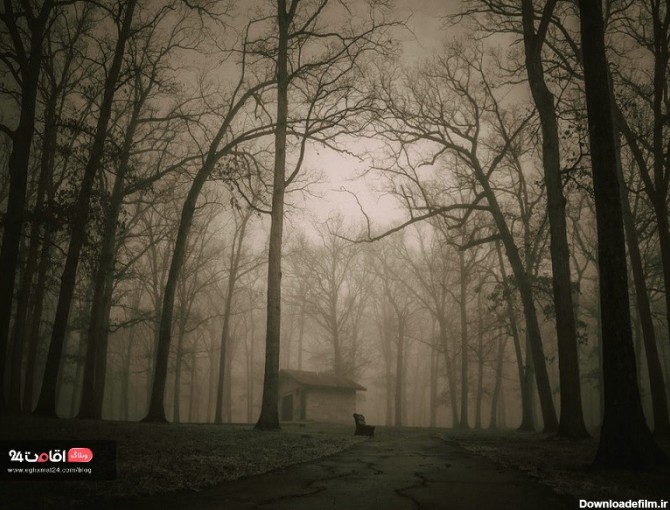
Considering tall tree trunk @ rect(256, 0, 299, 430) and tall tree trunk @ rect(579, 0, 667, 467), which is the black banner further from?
tall tree trunk @ rect(256, 0, 299, 430)

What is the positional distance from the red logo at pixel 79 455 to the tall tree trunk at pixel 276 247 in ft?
27.0

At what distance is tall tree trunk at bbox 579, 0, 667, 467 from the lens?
5711 mm

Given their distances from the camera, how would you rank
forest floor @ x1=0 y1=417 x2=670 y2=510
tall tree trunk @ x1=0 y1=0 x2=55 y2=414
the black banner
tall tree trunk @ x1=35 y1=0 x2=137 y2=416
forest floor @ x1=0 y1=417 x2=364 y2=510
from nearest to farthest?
forest floor @ x1=0 y1=417 x2=364 y2=510 → forest floor @ x1=0 y1=417 x2=670 y2=510 → the black banner → tall tree trunk @ x1=0 y1=0 x2=55 y2=414 → tall tree trunk @ x1=35 y1=0 x2=137 y2=416

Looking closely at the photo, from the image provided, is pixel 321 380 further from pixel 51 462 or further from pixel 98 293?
pixel 51 462

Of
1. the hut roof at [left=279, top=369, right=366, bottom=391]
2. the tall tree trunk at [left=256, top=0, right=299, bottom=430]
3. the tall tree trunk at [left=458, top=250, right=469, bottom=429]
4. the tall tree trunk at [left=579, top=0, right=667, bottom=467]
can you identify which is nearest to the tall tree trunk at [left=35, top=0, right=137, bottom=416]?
the tall tree trunk at [left=256, top=0, right=299, bottom=430]

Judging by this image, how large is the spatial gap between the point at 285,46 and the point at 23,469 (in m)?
15.1

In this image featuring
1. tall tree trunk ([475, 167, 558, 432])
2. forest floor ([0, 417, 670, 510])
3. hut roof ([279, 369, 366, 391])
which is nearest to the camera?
forest floor ([0, 417, 670, 510])

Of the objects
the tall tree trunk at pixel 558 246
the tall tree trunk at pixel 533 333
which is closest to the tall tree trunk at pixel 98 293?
the tall tree trunk at pixel 558 246

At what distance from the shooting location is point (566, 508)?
3.61 meters

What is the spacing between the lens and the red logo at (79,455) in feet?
14.9

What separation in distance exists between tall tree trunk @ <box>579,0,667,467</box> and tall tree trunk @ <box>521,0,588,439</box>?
4924 millimetres

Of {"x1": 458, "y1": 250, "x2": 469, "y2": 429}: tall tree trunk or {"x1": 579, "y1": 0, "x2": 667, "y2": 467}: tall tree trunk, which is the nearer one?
{"x1": 579, "y1": 0, "x2": 667, "y2": 467}: tall tree trunk

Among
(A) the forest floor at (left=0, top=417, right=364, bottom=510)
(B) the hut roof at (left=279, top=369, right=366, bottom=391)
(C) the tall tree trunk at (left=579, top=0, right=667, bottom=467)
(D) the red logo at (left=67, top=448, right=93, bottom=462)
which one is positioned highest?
(C) the tall tree trunk at (left=579, top=0, right=667, bottom=467)

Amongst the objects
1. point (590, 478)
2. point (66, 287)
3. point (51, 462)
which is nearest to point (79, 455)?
point (51, 462)
